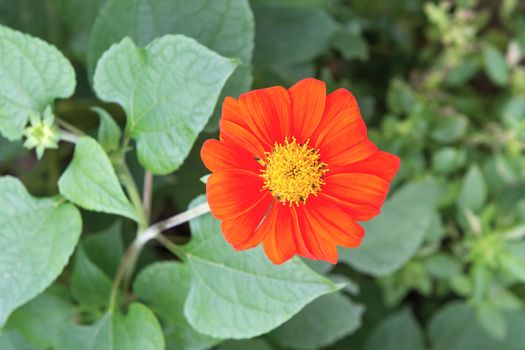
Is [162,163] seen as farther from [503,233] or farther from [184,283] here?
[503,233]

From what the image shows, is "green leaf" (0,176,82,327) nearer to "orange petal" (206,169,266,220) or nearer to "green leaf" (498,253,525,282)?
"orange petal" (206,169,266,220)

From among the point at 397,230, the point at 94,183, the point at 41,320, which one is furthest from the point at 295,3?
the point at 41,320

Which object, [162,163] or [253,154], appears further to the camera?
[162,163]

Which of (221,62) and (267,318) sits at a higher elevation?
(221,62)

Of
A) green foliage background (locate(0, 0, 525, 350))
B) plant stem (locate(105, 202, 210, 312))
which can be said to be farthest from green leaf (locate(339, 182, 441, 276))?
plant stem (locate(105, 202, 210, 312))

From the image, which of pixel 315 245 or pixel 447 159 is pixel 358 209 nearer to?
pixel 315 245

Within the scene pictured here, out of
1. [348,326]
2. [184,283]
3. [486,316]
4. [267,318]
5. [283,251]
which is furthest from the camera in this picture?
[486,316]

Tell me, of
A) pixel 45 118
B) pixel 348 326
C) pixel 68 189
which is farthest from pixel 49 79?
pixel 348 326
